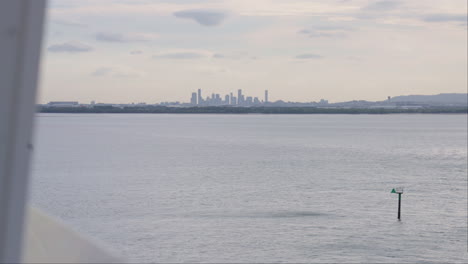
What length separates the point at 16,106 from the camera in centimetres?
70

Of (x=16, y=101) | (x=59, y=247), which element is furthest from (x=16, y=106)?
(x=59, y=247)

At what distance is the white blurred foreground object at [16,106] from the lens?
688mm

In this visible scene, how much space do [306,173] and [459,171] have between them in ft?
57.9

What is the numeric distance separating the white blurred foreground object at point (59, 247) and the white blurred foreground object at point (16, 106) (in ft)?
0.28

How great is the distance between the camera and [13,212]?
0.72 meters

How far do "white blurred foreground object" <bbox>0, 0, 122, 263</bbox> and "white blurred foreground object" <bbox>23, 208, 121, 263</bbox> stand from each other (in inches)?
3.3

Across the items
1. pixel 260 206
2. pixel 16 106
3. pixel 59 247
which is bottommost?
pixel 260 206

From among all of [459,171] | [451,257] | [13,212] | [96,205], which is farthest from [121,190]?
[13,212]

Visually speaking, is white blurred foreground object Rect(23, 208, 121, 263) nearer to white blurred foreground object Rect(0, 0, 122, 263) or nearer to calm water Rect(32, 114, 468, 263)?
white blurred foreground object Rect(0, 0, 122, 263)

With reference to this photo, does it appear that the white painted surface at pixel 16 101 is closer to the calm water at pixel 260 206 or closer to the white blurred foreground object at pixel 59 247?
the white blurred foreground object at pixel 59 247

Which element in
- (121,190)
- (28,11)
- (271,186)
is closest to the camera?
(28,11)

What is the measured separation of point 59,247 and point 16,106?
27cm

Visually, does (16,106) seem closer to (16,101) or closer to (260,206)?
(16,101)

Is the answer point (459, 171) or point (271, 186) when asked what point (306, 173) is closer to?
point (271, 186)
